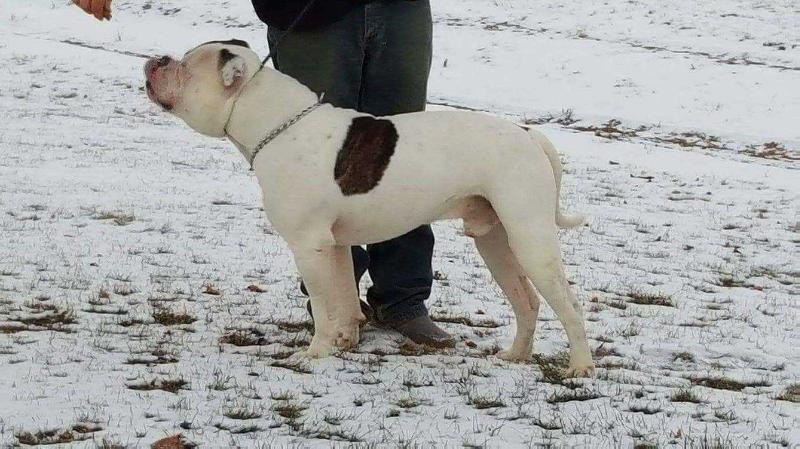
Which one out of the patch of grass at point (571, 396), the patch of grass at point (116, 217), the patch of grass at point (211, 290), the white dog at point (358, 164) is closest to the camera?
the patch of grass at point (571, 396)

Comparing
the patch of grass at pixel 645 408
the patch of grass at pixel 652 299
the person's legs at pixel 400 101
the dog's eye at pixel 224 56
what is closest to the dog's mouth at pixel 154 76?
the dog's eye at pixel 224 56

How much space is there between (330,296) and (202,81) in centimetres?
116

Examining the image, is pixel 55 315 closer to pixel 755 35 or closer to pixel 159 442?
pixel 159 442

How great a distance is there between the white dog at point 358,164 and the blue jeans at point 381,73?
0.46 metres

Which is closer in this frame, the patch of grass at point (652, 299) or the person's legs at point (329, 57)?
the person's legs at point (329, 57)

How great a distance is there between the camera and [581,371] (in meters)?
4.76

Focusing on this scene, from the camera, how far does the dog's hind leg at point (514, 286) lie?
5199mm

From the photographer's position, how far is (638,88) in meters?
18.6

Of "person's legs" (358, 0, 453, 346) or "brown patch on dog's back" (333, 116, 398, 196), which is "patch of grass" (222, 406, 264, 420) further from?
"person's legs" (358, 0, 453, 346)

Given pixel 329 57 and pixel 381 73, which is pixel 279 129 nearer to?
pixel 329 57

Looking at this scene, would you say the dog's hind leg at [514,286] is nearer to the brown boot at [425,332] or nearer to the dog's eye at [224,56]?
the brown boot at [425,332]

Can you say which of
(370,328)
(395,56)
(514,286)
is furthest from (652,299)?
(395,56)

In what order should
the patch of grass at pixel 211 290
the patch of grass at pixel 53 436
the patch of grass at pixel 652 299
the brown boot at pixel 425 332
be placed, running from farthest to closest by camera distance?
the patch of grass at pixel 652 299 < the patch of grass at pixel 211 290 < the brown boot at pixel 425 332 < the patch of grass at pixel 53 436

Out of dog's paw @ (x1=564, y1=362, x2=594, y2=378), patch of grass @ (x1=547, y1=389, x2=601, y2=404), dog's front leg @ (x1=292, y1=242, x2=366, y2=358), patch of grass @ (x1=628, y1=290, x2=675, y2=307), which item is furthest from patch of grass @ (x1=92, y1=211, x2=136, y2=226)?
patch of grass @ (x1=547, y1=389, x2=601, y2=404)
